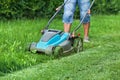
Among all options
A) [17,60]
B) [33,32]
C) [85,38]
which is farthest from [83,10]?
[17,60]

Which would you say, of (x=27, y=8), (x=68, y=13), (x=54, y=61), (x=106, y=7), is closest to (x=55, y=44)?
(x=54, y=61)

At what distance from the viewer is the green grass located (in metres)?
6.30

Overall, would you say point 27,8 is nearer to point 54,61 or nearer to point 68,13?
point 68,13

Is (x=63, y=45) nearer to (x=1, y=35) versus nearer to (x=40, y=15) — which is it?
(x=1, y=35)

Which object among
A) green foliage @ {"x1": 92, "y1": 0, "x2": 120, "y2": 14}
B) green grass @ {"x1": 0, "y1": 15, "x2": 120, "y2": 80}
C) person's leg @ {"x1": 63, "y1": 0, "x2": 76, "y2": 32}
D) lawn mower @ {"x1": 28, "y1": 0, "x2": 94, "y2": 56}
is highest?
person's leg @ {"x1": 63, "y1": 0, "x2": 76, "y2": 32}

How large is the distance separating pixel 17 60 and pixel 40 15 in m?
5.87

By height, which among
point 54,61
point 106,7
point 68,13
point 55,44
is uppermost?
point 68,13

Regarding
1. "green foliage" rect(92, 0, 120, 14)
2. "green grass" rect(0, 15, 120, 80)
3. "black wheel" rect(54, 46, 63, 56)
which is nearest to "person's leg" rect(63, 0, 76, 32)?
"green grass" rect(0, 15, 120, 80)

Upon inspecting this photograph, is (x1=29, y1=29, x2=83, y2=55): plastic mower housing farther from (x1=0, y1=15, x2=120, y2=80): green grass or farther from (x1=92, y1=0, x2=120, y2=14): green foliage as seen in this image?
(x1=92, y1=0, x2=120, y2=14): green foliage

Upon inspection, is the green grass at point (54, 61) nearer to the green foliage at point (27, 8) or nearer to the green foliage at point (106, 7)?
the green foliage at point (27, 8)

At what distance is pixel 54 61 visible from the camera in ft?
23.7

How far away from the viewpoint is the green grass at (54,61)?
20.7 feet

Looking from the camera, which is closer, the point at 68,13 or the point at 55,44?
the point at 55,44

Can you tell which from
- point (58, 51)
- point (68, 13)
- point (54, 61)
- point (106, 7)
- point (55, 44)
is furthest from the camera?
point (106, 7)
